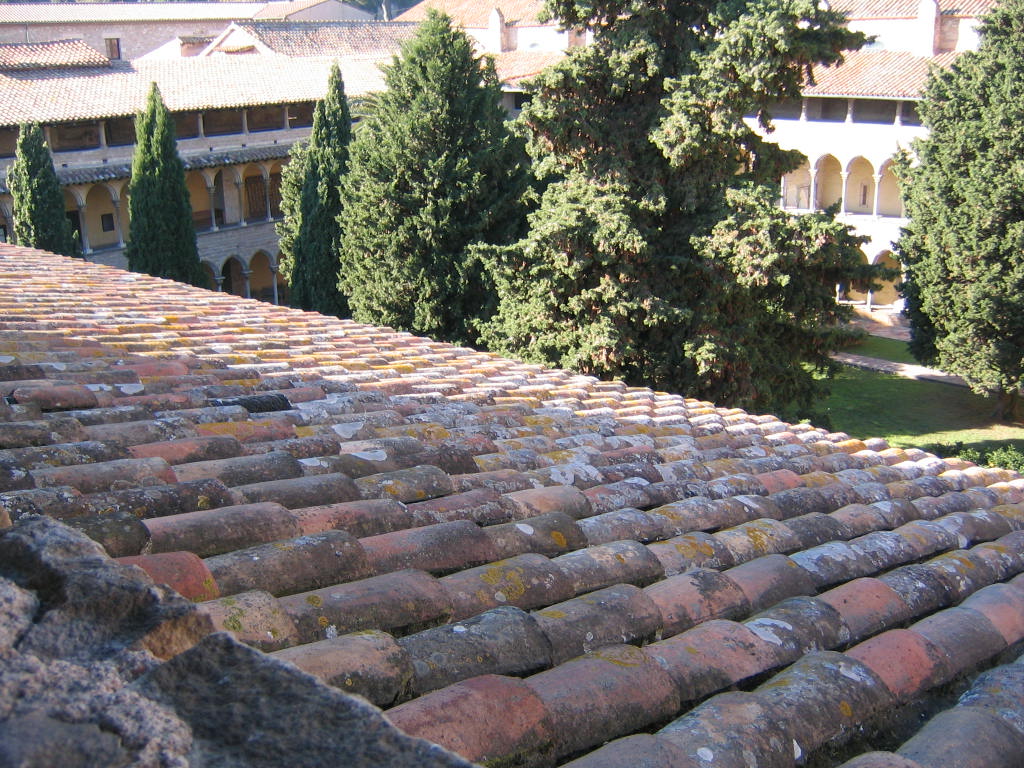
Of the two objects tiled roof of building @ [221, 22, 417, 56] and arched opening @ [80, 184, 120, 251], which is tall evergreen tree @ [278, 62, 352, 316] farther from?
tiled roof of building @ [221, 22, 417, 56]

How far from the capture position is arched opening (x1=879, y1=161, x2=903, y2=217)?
3259 cm

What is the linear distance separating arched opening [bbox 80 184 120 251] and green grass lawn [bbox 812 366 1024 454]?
23247 mm

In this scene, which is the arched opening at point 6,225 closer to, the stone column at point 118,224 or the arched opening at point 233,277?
the stone column at point 118,224

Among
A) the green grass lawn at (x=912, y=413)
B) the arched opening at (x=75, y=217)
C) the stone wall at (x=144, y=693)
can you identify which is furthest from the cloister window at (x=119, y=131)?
the stone wall at (x=144, y=693)

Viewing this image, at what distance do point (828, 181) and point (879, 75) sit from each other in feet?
18.8

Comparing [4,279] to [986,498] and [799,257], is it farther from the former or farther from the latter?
[799,257]

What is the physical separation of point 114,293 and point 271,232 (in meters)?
27.9

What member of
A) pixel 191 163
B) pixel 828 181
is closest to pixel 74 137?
pixel 191 163

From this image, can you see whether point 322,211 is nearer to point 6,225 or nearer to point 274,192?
point 6,225

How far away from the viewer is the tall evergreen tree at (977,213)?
19.6 metres

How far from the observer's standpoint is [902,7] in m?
32.1

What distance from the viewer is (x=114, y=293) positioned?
28.3 ft

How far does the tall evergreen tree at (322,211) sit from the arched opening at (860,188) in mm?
19286

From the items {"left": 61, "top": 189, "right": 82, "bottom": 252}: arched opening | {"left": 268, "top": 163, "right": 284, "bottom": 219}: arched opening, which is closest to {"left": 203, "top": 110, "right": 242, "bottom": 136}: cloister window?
{"left": 268, "top": 163, "right": 284, "bottom": 219}: arched opening
